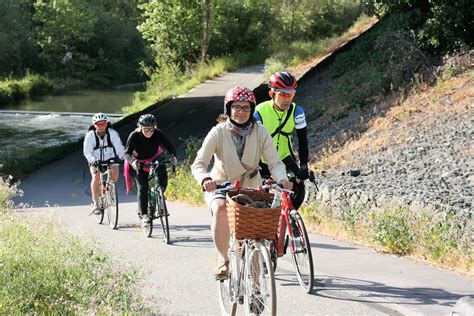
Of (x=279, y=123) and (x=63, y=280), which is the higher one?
(x=279, y=123)

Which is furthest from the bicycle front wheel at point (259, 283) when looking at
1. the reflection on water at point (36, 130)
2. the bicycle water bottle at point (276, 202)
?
the reflection on water at point (36, 130)

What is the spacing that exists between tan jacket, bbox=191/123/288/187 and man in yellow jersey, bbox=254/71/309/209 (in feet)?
3.41

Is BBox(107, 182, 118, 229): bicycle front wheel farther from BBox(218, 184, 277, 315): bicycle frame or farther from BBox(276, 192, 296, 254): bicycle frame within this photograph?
BBox(218, 184, 277, 315): bicycle frame

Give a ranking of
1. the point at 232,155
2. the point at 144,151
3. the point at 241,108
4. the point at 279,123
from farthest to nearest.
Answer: the point at 144,151 → the point at 279,123 → the point at 232,155 → the point at 241,108

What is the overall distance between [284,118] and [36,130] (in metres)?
31.1

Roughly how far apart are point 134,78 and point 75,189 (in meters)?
45.6

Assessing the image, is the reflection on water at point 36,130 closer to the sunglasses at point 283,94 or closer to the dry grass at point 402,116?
the dry grass at point 402,116

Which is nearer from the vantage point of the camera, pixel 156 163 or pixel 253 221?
pixel 253 221

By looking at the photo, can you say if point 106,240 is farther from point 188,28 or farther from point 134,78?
point 134,78

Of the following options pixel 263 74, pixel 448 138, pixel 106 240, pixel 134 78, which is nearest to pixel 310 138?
pixel 448 138

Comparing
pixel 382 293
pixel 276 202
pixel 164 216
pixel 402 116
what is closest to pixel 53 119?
pixel 402 116

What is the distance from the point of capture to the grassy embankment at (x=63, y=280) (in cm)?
624

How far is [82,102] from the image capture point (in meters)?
50.6

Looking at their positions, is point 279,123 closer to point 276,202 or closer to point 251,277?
point 276,202
